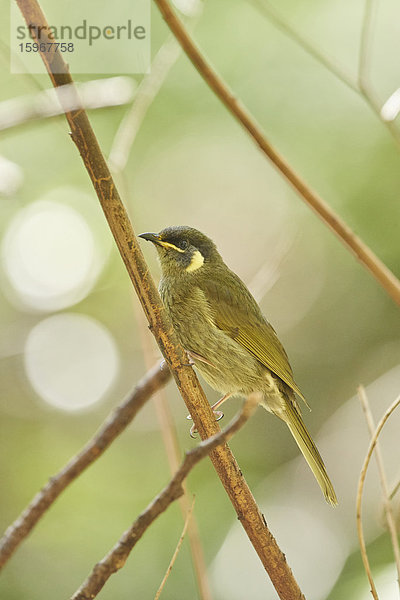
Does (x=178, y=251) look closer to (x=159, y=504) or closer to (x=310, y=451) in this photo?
(x=310, y=451)

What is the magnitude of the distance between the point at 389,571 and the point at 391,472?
1.14 meters

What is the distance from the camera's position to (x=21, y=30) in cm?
262

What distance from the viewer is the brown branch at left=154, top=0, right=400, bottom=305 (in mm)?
1112

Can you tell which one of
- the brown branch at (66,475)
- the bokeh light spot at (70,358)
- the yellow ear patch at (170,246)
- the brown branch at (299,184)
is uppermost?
the bokeh light spot at (70,358)

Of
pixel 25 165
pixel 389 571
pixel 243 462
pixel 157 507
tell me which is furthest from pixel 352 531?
pixel 157 507

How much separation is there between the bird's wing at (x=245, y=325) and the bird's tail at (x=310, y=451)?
0.45ft

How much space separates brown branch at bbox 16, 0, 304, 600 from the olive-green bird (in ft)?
4.79

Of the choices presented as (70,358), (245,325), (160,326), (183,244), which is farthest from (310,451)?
(70,358)

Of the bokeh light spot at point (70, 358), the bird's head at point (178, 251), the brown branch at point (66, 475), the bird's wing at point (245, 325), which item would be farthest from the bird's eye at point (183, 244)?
→ the brown branch at point (66, 475)

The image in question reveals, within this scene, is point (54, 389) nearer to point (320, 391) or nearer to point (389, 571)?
point (320, 391)

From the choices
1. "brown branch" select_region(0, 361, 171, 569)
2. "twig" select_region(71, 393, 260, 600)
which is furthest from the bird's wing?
"brown branch" select_region(0, 361, 171, 569)

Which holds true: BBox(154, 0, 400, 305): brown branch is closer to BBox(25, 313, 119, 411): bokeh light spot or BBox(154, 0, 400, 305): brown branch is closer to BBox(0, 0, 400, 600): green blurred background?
BBox(0, 0, 400, 600): green blurred background

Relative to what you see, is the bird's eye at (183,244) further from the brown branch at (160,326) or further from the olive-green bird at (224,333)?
the brown branch at (160,326)

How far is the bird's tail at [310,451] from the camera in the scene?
3068 mm
